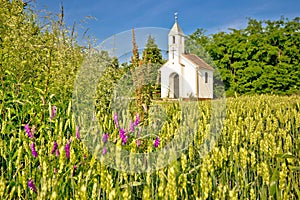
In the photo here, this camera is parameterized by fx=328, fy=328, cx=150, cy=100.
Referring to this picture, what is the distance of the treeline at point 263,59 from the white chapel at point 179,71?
17.1m

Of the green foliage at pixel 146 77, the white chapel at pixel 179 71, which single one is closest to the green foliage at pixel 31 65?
the green foliage at pixel 146 77

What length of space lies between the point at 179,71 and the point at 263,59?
785 inches

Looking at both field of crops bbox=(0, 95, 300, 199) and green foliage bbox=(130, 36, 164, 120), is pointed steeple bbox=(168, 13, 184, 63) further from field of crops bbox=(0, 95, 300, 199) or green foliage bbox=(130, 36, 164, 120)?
field of crops bbox=(0, 95, 300, 199)

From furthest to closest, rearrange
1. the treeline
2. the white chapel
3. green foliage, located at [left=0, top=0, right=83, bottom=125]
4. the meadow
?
the treeline → the white chapel → green foliage, located at [left=0, top=0, right=83, bottom=125] → the meadow

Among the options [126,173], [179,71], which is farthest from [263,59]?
[126,173]

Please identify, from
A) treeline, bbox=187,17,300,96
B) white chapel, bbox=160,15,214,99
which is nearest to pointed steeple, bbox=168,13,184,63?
white chapel, bbox=160,15,214,99

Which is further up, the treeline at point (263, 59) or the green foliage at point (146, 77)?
the treeline at point (263, 59)

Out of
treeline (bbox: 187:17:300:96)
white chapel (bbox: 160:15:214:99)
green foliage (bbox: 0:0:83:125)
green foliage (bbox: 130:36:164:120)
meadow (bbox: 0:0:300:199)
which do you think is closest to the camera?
meadow (bbox: 0:0:300:199)

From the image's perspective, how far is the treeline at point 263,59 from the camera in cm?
2094

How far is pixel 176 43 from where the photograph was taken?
10.0ft

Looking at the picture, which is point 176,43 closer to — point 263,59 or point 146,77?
point 146,77

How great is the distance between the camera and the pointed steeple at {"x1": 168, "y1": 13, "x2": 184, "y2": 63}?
293cm

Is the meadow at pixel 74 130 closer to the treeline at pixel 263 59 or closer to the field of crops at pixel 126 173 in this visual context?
the field of crops at pixel 126 173

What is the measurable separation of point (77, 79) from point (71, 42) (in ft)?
3.08
